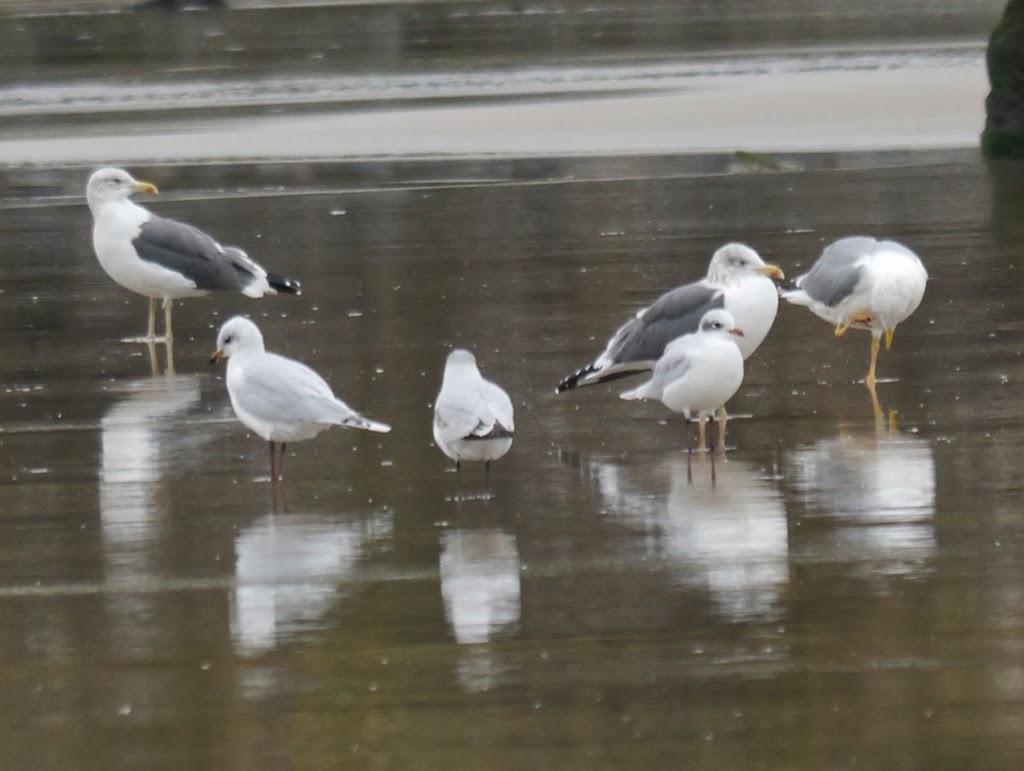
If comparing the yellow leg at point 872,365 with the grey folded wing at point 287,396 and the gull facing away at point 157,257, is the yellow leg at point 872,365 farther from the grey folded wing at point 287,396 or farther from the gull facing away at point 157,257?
the gull facing away at point 157,257

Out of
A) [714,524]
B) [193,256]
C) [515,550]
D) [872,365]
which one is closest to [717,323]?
[714,524]

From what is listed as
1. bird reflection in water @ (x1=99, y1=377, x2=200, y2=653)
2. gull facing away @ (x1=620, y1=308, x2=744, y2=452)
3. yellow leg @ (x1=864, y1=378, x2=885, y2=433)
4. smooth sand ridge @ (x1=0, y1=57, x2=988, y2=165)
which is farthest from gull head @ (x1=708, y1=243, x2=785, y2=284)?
smooth sand ridge @ (x1=0, y1=57, x2=988, y2=165)

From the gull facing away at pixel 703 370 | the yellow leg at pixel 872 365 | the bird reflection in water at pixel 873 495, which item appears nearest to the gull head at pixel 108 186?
the yellow leg at pixel 872 365

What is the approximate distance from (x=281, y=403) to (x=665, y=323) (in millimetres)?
2202

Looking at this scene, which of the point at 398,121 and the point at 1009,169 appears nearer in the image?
the point at 1009,169

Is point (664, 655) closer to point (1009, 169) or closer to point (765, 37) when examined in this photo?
point (1009, 169)

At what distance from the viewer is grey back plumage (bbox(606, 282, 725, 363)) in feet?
33.8

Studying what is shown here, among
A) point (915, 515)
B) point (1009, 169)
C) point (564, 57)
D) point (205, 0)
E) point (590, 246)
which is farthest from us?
point (205, 0)

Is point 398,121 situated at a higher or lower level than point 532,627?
higher

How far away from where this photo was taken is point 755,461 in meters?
9.26

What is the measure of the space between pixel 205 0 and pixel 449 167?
44.8 meters

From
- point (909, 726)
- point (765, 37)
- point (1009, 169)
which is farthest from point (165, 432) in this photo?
point (765, 37)

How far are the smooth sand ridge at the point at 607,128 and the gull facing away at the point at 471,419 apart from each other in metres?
14.8

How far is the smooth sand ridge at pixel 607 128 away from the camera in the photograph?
24.2 metres
